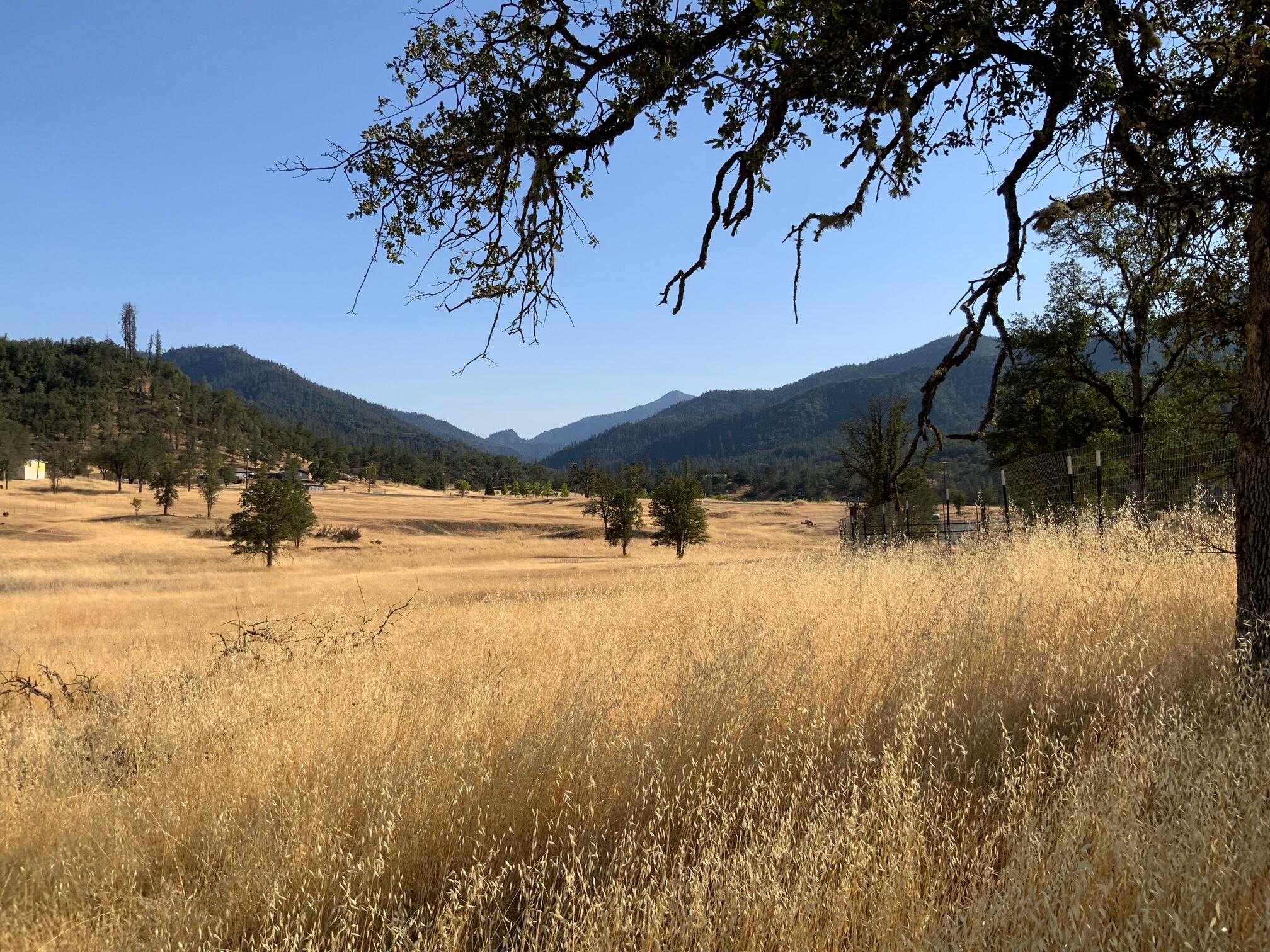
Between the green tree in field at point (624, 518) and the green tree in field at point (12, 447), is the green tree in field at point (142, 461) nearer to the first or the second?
the green tree in field at point (12, 447)

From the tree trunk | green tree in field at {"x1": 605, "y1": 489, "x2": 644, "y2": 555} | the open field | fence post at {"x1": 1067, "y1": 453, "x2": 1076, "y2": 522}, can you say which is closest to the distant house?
the open field

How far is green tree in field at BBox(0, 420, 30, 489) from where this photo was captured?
83562mm

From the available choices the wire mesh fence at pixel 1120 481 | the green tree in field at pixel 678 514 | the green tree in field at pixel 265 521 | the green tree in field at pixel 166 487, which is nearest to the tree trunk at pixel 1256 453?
the wire mesh fence at pixel 1120 481

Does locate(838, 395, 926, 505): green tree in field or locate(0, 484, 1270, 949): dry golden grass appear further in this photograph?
locate(838, 395, 926, 505): green tree in field

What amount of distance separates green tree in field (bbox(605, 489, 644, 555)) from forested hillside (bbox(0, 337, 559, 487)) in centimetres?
7136

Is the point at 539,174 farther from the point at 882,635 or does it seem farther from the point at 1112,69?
the point at 882,635

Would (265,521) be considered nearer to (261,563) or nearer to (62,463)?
(261,563)

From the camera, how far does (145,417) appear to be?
142000 mm

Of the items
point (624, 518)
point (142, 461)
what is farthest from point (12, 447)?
point (624, 518)

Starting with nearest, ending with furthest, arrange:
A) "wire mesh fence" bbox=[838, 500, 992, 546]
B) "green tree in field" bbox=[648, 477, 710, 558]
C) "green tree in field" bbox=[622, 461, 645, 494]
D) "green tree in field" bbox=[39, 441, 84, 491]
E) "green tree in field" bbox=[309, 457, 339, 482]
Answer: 1. "wire mesh fence" bbox=[838, 500, 992, 546]
2. "green tree in field" bbox=[648, 477, 710, 558]
3. "green tree in field" bbox=[622, 461, 645, 494]
4. "green tree in field" bbox=[39, 441, 84, 491]
5. "green tree in field" bbox=[309, 457, 339, 482]

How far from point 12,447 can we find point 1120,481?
110151 mm

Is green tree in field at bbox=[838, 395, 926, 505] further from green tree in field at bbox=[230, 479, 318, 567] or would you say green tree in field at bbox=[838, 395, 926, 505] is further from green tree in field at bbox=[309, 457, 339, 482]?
green tree in field at bbox=[309, 457, 339, 482]

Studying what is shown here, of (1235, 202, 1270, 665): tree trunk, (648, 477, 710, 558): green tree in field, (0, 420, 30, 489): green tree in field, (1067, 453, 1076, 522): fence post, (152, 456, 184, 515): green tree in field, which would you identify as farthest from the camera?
(0, 420, 30, 489): green tree in field

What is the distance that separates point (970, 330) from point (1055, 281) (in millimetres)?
25553
